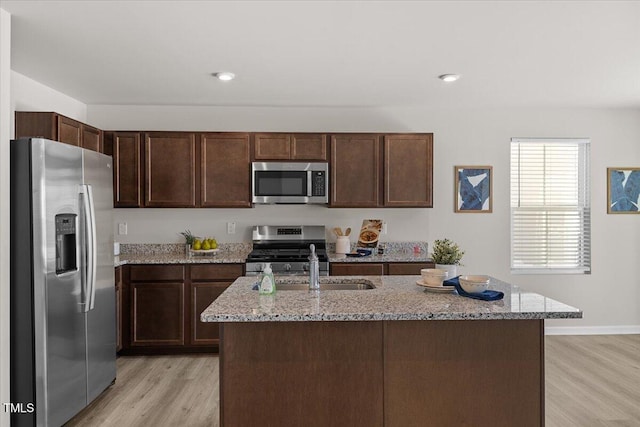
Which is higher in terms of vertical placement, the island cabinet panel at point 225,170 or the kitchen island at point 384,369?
the island cabinet panel at point 225,170

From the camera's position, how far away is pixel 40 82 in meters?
3.97

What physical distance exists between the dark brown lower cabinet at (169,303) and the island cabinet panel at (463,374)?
8.06 feet

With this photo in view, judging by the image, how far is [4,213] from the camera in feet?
8.39

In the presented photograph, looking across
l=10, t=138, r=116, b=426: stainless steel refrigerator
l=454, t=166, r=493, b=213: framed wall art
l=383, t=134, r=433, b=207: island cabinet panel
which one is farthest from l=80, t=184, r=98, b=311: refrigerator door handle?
l=454, t=166, r=493, b=213: framed wall art

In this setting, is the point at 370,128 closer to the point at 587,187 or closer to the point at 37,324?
the point at 587,187

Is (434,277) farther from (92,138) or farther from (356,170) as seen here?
(92,138)

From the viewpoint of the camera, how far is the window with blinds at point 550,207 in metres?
5.21

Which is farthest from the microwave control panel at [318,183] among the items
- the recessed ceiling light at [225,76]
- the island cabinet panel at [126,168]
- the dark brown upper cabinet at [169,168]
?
the island cabinet panel at [126,168]

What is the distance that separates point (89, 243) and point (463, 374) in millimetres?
2407

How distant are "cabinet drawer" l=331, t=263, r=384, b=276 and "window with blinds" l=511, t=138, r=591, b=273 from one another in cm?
174

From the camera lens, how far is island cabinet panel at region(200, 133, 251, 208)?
4.66 m

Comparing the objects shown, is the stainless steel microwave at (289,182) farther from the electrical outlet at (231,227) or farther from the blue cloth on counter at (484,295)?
the blue cloth on counter at (484,295)

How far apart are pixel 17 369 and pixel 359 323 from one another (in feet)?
6.47

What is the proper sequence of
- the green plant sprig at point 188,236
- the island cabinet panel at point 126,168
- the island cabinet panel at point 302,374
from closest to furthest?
1. the island cabinet panel at point 302,374
2. the island cabinet panel at point 126,168
3. the green plant sprig at point 188,236
